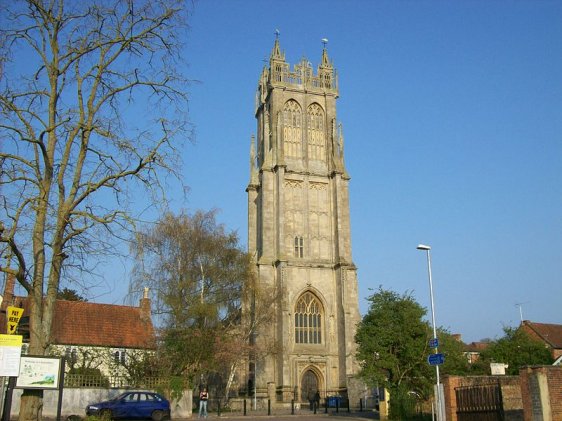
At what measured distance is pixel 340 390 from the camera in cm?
4775

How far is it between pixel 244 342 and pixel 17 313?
28425 mm

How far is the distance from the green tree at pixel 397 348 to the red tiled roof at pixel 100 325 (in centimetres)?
1921

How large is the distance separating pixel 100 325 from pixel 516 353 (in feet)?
104

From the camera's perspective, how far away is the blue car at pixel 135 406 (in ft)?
80.4

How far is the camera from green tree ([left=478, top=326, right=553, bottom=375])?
4259 centimetres

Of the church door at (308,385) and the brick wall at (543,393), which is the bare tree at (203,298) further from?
the brick wall at (543,393)

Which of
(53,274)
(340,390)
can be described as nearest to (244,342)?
(340,390)

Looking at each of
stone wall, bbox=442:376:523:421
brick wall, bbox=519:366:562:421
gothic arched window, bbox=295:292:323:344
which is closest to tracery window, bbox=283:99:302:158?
gothic arched window, bbox=295:292:323:344

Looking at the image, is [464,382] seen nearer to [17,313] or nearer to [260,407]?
[17,313]

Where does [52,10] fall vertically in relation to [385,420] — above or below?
above

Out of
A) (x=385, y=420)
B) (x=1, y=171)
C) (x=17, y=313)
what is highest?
(x=1, y=171)

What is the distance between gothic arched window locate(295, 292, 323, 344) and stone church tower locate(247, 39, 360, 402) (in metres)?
0.08

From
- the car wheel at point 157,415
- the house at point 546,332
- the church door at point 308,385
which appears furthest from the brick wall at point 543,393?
the house at point 546,332

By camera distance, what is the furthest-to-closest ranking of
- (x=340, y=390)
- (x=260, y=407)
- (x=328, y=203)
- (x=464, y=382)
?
(x=328, y=203) → (x=340, y=390) → (x=260, y=407) → (x=464, y=382)
